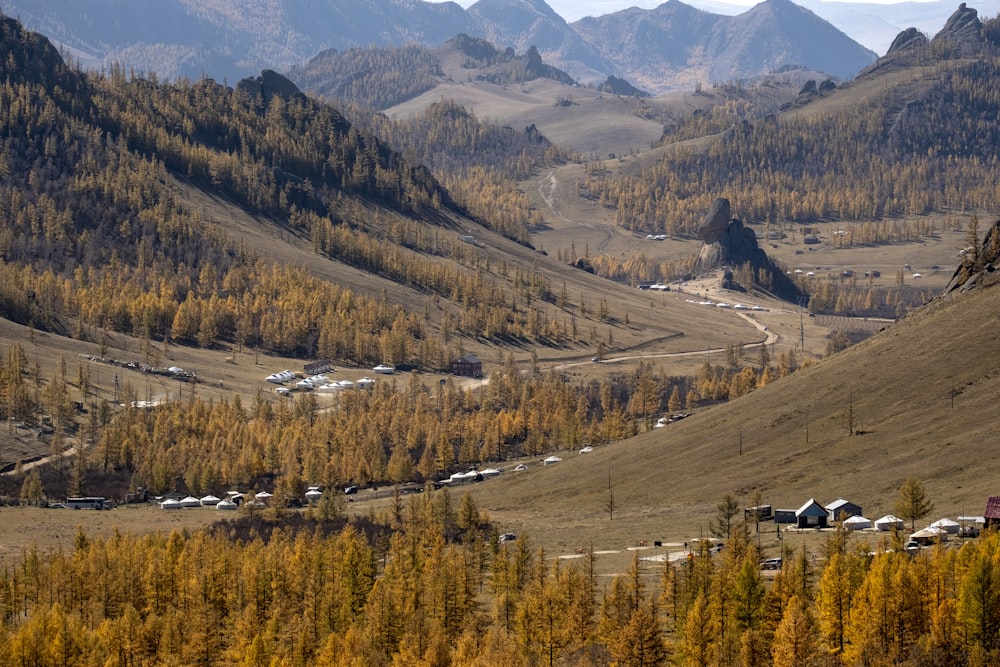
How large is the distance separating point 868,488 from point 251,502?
84.5 metres

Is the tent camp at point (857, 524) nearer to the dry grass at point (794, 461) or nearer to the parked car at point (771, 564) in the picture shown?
the dry grass at point (794, 461)

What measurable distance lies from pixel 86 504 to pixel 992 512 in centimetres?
12250

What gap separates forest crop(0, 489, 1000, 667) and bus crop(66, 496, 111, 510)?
1382 inches

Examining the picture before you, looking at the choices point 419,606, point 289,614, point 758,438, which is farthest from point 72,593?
point 758,438

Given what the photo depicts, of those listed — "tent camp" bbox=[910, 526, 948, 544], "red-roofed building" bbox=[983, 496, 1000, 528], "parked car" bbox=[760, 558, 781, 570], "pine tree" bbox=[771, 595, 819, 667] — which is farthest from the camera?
"red-roofed building" bbox=[983, 496, 1000, 528]

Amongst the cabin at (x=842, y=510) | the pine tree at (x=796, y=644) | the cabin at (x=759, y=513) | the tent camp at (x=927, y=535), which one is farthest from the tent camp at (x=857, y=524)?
the pine tree at (x=796, y=644)

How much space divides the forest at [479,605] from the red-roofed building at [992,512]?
10.3 metres

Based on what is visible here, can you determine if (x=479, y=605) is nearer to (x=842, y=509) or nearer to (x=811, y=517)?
(x=811, y=517)

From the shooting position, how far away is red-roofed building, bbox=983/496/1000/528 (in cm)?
12631

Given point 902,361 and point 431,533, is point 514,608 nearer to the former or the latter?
point 431,533

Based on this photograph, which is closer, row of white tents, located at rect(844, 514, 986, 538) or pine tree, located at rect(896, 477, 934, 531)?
Result: row of white tents, located at rect(844, 514, 986, 538)

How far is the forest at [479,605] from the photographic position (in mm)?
101875

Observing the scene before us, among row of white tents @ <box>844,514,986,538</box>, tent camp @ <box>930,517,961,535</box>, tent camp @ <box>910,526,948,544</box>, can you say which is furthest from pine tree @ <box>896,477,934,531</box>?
tent camp @ <box>910,526,948,544</box>

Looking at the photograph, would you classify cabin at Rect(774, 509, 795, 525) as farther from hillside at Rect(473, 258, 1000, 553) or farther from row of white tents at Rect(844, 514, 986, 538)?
row of white tents at Rect(844, 514, 986, 538)
